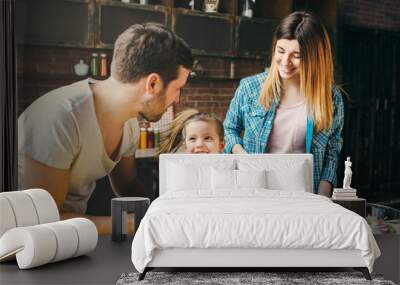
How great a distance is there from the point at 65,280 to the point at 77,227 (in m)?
0.81

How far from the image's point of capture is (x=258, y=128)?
8031 mm

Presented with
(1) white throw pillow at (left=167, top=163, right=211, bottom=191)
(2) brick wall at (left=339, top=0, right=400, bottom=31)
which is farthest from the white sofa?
(2) brick wall at (left=339, top=0, right=400, bottom=31)

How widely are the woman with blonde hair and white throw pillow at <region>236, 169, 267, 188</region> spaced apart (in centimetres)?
92

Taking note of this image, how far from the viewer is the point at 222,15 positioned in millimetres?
8016

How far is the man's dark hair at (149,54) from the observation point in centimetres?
789

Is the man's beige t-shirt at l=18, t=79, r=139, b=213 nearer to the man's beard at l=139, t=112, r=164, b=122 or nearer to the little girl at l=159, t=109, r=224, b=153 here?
the man's beard at l=139, t=112, r=164, b=122

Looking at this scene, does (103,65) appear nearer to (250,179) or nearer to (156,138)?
(156,138)

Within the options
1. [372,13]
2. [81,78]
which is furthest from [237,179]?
[372,13]

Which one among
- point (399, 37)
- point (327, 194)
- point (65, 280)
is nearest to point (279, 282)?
point (65, 280)

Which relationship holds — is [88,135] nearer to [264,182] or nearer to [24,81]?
[24,81]

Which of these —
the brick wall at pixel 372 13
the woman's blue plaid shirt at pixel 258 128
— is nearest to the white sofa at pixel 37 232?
the woman's blue plaid shirt at pixel 258 128

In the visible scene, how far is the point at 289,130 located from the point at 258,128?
370mm

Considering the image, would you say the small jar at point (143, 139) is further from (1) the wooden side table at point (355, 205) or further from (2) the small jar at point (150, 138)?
(1) the wooden side table at point (355, 205)

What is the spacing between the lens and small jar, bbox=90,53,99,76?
307 inches
